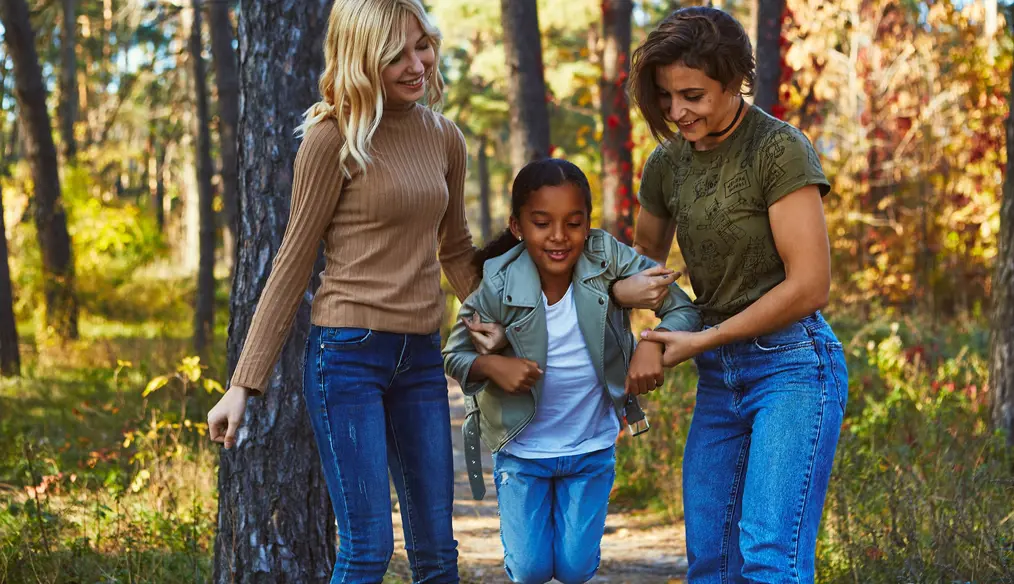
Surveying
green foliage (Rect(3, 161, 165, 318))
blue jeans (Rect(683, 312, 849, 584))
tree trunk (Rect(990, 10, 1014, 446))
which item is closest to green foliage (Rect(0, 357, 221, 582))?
blue jeans (Rect(683, 312, 849, 584))

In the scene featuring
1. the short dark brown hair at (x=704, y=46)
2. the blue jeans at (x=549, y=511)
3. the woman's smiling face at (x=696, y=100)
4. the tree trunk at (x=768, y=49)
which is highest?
the tree trunk at (x=768, y=49)

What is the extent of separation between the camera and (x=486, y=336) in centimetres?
308

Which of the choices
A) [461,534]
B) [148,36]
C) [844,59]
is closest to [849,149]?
[844,59]

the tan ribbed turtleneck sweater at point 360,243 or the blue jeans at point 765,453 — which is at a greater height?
the tan ribbed turtleneck sweater at point 360,243

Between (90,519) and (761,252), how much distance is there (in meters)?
3.90

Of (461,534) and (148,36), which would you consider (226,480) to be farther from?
(148,36)

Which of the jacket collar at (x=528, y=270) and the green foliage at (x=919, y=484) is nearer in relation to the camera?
the jacket collar at (x=528, y=270)

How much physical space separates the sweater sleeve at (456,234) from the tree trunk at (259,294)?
0.81 m

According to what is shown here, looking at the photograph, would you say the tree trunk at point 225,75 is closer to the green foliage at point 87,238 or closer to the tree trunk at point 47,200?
the tree trunk at point 47,200

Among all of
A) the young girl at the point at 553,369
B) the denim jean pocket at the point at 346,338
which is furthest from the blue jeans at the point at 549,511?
the denim jean pocket at the point at 346,338

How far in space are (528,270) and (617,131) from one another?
400 inches

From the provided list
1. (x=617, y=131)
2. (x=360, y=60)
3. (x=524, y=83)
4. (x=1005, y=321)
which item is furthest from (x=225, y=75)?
(x=360, y=60)

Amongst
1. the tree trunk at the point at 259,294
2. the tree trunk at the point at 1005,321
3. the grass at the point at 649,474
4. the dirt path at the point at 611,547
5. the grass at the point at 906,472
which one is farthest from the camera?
the tree trunk at the point at 1005,321

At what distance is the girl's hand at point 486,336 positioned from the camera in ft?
10.1
